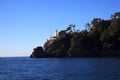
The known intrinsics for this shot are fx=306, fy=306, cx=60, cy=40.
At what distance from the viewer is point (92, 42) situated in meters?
154

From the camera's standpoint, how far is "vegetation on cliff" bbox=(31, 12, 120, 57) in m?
146

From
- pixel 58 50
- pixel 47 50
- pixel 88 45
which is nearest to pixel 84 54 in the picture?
pixel 88 45

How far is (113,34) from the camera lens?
474ft

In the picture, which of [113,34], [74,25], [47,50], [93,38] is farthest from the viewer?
[74,25]

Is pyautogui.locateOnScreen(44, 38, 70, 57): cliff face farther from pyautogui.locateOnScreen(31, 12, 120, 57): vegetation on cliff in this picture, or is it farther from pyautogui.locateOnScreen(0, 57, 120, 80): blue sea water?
pyautogui.locateOnScreen(0, 57, 120, 80): blue sea water

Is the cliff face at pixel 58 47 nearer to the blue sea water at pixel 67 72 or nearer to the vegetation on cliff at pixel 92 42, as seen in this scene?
the vegetation on cliff at pixel 92 42

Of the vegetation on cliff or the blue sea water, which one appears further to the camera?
the vegetation on cliff

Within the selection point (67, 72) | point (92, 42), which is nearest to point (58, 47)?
point (92, 42)

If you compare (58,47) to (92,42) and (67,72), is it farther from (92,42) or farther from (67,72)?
(67,72)

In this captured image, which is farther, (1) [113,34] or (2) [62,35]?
(2) [62,35]

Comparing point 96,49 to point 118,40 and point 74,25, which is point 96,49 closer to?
point 118,40

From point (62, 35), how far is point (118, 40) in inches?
1500

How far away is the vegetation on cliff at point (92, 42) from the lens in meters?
146

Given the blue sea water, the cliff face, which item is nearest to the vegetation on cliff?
the cliff face
